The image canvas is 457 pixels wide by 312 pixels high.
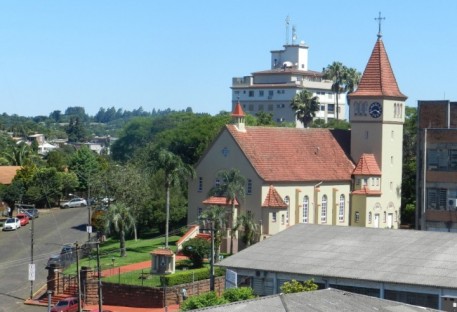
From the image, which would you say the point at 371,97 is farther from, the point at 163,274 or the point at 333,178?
the point at 163,274

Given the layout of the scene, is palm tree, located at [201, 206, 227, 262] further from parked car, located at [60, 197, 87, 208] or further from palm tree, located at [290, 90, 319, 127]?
palm tree, located at [290, 90, 319, 127]

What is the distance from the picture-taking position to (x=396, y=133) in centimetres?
9106

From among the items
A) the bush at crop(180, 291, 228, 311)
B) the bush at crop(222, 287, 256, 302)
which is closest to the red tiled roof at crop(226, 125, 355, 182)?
the bush at crop(222, 287, 256, 302)

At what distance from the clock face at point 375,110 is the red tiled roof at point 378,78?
1029 mm

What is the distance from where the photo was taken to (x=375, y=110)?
8969cm

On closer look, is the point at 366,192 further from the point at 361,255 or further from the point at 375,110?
the point at 361,255

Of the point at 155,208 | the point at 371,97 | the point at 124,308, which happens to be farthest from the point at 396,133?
the point at 124,308

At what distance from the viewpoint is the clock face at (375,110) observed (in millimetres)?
89375

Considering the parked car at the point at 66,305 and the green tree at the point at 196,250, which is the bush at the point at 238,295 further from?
the green tree at the point at 196,250

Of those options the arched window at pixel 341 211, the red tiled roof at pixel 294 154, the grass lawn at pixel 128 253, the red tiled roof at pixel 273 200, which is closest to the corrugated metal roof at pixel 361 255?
the red tiled roof at pixel 273 200

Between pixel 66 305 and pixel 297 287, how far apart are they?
53.3 ft

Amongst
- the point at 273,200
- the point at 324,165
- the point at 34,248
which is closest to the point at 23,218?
the point at 34,248

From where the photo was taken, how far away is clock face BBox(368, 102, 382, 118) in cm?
8938

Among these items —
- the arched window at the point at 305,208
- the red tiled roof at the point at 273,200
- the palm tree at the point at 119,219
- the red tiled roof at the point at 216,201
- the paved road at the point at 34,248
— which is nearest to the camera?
the paved road at the point at 34,248
